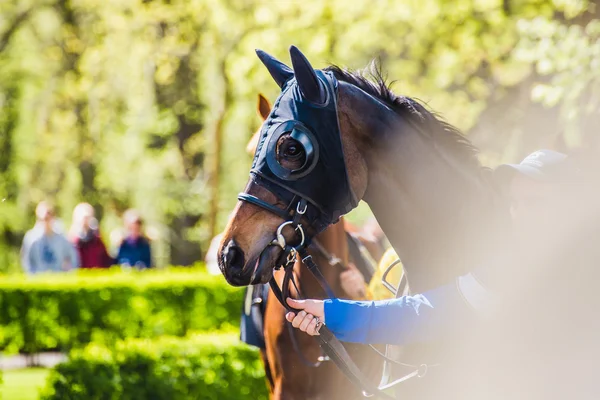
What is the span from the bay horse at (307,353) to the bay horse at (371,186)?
5.62 feet

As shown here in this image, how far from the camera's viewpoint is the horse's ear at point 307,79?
3178 mm

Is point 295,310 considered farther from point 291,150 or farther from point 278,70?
point 278,70

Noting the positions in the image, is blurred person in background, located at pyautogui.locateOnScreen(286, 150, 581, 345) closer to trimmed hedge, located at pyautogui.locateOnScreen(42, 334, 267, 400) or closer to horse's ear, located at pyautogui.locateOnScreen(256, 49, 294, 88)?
horse's ear, located at pyautogui.locateOnScreen(256, 49, 294, 88)

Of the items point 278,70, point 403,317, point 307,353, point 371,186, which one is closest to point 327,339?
point 403,317

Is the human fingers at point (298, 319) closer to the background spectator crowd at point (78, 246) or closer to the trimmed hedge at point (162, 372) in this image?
the trimmed hedge at point (162, 372)

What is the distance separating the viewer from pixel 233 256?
3158mm

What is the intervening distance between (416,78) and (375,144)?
477 inches

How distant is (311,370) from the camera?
203 inches

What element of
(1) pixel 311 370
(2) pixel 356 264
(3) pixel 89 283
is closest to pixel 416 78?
(3) pixel 89 283

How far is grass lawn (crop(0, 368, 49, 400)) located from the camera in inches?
406

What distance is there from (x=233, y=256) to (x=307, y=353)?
217 centimetres

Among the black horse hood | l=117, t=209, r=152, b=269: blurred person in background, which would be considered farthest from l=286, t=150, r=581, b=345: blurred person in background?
l=117, t=209, r=152, b=269: blurred person in background

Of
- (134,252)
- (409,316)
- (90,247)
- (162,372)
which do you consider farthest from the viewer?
(90,247)

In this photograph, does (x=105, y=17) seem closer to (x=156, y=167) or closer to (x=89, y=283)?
(x=156, y=167)
